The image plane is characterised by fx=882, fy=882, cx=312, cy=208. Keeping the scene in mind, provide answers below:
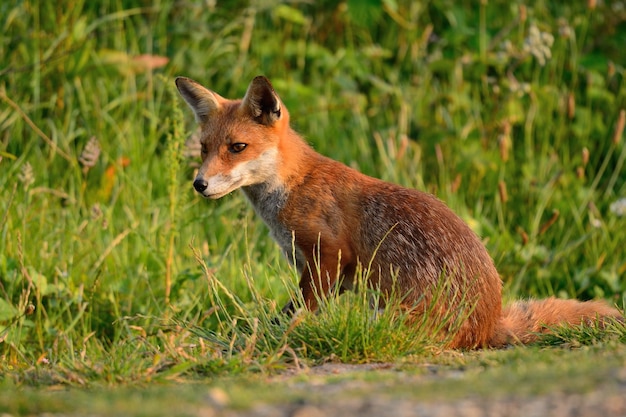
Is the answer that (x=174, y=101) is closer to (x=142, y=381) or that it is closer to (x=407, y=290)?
(x=407, y=290)

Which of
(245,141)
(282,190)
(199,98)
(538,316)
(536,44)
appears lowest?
(538,316)

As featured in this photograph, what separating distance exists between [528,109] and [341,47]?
6.64 feet

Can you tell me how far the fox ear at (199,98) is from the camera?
543cm

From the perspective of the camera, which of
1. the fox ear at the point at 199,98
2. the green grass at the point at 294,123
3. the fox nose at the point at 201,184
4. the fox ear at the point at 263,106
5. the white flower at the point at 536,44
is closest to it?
the fox nose at the point at 201,184

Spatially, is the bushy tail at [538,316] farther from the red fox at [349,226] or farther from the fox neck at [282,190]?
the fox neck at [282,190]

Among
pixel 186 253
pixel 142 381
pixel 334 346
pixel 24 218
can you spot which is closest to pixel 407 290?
pixel 334 346

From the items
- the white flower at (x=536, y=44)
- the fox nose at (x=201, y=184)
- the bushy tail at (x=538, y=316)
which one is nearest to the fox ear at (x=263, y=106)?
the fox nose at (x=201, y=184)

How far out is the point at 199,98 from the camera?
549 cm

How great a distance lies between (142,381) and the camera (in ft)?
11.6

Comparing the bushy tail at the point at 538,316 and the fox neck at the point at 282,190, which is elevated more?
the fox neck at the point at 282,190

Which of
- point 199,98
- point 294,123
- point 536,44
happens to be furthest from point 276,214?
point 536,44

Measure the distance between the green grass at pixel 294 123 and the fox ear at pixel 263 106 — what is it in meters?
0.50

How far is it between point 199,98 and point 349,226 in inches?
51.7

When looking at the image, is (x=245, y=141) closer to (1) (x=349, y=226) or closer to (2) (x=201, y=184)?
(2) (x=201, y=184)
